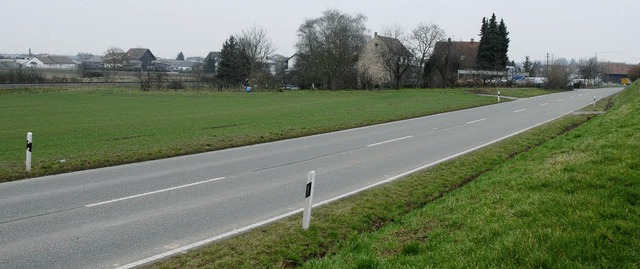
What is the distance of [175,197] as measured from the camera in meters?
9.14

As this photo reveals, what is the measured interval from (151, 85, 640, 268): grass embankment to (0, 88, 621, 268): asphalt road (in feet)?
2.44

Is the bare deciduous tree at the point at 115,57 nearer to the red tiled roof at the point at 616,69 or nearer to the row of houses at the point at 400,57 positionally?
the row of houses at the point at 400,57

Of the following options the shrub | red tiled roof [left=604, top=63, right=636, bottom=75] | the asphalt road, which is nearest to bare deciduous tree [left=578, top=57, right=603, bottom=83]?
red tiled roof [left=604, top=63, right=636, bottom=75]

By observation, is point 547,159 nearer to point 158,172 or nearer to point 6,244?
point 158,172

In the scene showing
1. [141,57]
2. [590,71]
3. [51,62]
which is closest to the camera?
[590,71]

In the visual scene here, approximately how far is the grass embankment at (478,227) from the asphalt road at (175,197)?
74 cm

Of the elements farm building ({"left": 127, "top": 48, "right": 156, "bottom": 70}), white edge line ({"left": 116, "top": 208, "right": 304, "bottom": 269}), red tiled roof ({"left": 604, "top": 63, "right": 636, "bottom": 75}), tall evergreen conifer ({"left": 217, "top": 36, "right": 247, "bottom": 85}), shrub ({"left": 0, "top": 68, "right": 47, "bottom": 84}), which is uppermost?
farm building ({"left": 127, "top": 48, "right": 156, "bottom": 70})

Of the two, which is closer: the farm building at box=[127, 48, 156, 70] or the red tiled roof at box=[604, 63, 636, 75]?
the farm building at box=[127, 48, 156, 70]

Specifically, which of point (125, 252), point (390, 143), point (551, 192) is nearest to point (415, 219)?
point (551, 192)

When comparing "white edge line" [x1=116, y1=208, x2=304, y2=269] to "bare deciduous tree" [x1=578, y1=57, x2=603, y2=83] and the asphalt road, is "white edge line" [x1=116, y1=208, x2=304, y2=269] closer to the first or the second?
the asphalt road

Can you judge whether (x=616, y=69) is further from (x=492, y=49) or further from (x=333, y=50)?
(x=333, y=50)

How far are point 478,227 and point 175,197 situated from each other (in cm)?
545

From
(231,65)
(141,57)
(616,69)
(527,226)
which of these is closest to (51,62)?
(141,57)

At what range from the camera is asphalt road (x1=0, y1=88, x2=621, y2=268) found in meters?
6.46
